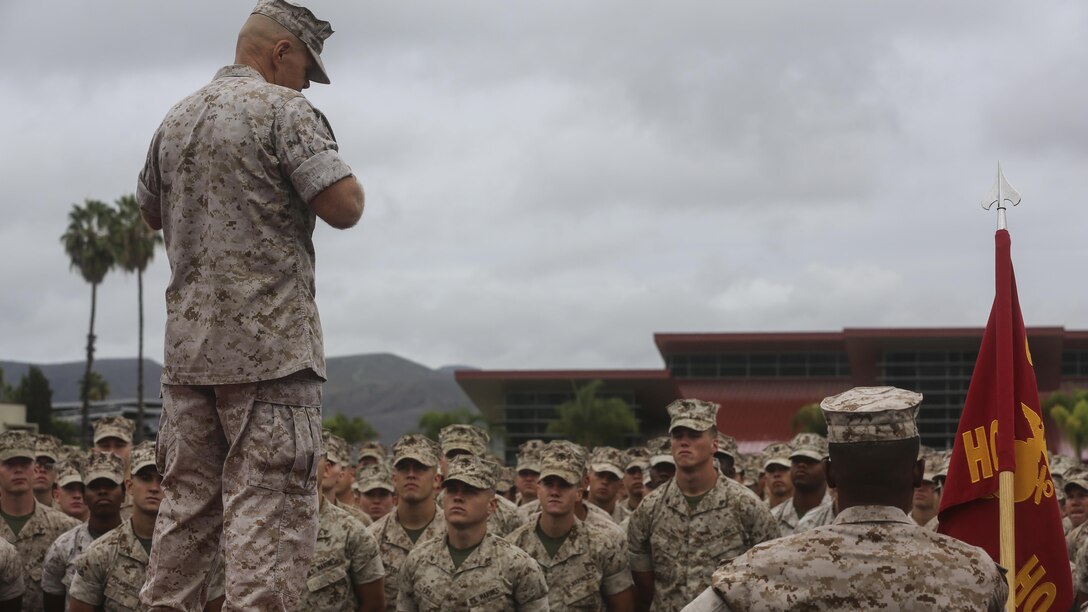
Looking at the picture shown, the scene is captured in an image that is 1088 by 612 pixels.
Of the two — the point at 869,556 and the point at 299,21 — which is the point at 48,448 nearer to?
the point at 299,21

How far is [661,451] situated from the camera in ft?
41.0

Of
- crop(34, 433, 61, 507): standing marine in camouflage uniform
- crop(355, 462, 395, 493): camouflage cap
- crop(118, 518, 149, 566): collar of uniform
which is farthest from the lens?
crop(355, 462, 395, 493): camouflage cap

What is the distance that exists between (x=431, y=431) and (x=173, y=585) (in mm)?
62349

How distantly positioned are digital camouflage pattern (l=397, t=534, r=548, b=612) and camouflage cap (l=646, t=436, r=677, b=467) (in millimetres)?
3364

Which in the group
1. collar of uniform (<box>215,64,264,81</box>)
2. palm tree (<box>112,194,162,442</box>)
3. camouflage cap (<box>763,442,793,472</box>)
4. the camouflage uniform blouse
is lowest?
camouflage cap (<box>763,442,793,472</box>)

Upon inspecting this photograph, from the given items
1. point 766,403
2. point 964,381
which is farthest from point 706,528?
point 766,403

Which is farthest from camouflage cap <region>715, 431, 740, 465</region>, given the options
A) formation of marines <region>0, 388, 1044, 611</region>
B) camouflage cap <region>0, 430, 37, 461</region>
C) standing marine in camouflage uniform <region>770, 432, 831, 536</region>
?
camouflage cap <region>0, 430, 37, 461</region>

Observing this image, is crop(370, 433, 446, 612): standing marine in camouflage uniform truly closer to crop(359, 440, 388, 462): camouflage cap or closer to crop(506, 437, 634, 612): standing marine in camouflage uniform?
crop(506, 437, 634, 612): standing marine in camouflage uniform

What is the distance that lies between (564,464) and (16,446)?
4.04 metres

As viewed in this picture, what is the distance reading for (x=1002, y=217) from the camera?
568cm

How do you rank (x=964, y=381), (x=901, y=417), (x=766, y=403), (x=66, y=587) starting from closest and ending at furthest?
(x=901, y=417)
(x=66, y=587)
(x=964, y=381)
(x=766, y=403)

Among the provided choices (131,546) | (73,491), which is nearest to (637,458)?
(73,491)

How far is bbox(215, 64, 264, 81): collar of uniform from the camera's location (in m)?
4.42

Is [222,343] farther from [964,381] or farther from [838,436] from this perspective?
[964,381]
